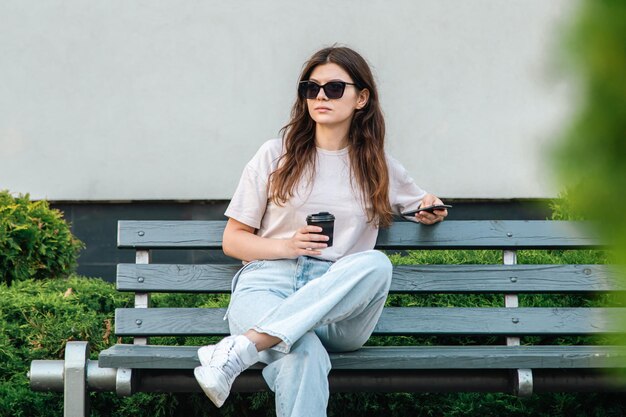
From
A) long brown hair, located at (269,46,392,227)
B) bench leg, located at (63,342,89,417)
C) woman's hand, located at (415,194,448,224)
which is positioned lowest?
bench leg, located at (63,342,89,417)

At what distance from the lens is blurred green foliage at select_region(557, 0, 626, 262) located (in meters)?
0.64

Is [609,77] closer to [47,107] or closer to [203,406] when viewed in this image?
[203,406]

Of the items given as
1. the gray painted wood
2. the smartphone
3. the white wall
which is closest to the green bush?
the white wall

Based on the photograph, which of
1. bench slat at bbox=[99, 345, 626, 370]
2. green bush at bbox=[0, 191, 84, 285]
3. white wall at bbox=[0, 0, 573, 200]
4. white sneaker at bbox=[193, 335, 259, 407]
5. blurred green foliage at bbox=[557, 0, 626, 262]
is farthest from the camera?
white wall at bbox=[0, 0, 573, 200]

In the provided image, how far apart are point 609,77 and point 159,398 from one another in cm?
335

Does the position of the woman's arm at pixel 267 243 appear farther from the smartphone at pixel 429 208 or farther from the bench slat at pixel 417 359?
the smartphone at pixel 429 208

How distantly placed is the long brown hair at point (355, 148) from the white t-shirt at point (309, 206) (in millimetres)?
30

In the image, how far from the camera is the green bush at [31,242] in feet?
17.4

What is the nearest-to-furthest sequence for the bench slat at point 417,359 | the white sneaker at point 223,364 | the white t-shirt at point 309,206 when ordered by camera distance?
the white sneaker at point 223,364 < the bench slat at point 417,359 < the white t-shirt at point 309,206

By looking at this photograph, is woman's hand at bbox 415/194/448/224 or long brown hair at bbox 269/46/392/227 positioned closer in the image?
long brown hair at bbox 269/46/392/227

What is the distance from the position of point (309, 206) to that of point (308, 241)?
321 mm

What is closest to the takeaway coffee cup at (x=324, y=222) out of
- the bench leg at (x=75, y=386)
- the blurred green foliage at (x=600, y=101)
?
the bench leg at (x=75, y=386)

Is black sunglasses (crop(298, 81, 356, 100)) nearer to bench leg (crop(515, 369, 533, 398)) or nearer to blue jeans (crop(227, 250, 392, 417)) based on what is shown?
blue jeans (crop(227, 250, 392, 417))

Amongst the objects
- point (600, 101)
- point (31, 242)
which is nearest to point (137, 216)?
point (31, 242)
